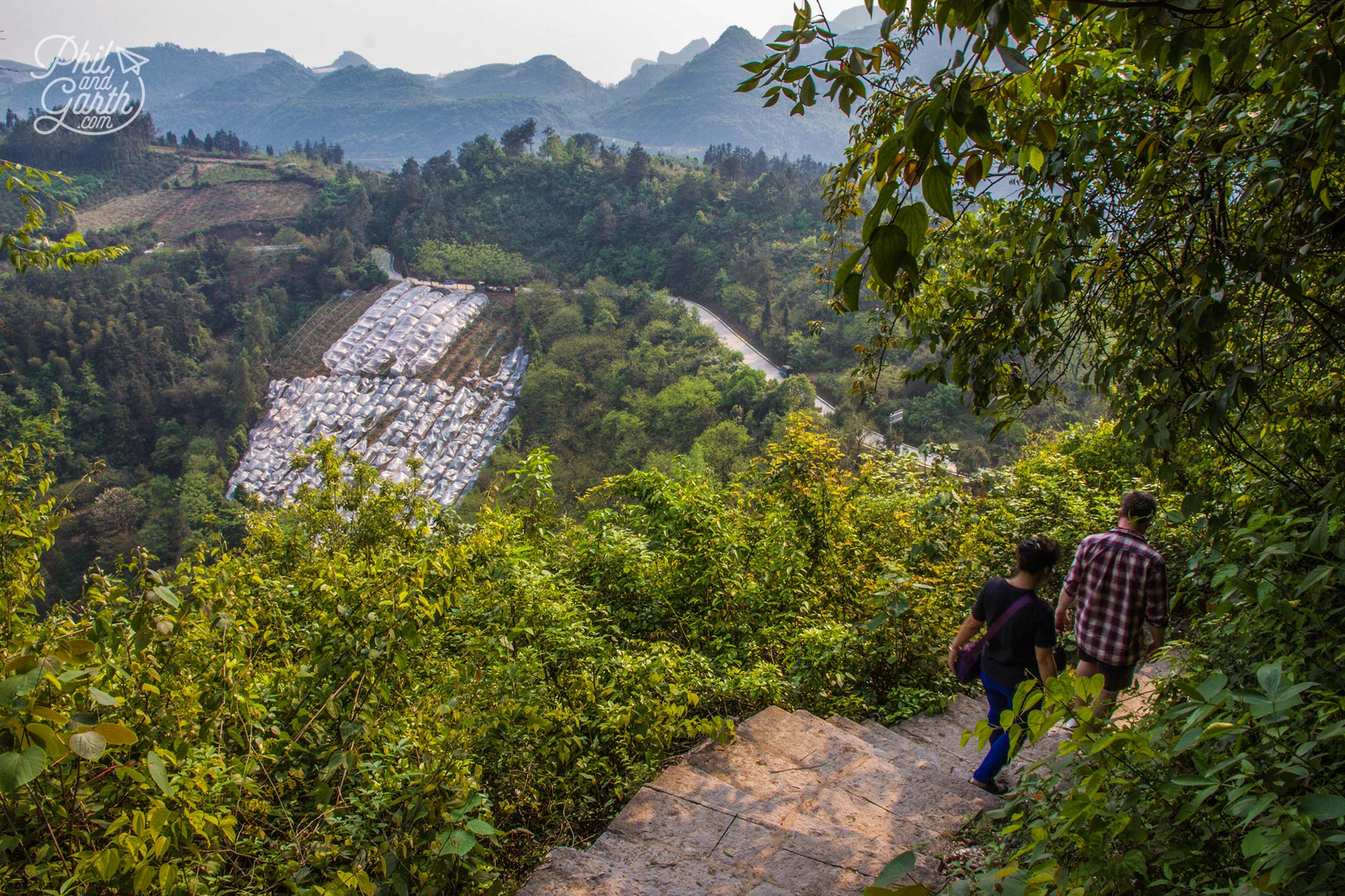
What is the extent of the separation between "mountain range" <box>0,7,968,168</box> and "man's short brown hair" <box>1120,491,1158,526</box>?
12926cm

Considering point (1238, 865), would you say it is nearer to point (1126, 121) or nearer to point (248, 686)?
point (1126, 121)

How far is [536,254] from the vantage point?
49531 mm

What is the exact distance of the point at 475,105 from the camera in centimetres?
14575

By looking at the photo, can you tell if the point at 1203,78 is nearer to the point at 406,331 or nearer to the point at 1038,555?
the point at 1038,555

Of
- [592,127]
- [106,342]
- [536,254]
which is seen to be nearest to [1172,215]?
[106,342]

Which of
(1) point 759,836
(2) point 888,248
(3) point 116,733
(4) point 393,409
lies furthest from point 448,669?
(4) point 393,409

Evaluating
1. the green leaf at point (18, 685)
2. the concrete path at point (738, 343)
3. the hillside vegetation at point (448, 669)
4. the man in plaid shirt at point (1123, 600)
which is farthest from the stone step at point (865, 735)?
the concrete path at point (738, 343)

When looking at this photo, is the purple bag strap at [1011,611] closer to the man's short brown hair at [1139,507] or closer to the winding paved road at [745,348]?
the man's short brown hair at [1139,507]

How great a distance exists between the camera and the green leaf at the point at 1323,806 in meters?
0.86

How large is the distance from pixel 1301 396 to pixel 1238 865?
1.47m

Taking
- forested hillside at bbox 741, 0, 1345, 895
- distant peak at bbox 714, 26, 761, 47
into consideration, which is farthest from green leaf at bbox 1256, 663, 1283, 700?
distant peak at bbox 714, 26, 761, 47

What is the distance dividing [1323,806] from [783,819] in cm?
152

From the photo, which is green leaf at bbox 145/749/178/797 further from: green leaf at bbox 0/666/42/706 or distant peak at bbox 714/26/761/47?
distant peak at bbox 714/26/761/47

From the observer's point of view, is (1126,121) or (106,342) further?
(106,342)
